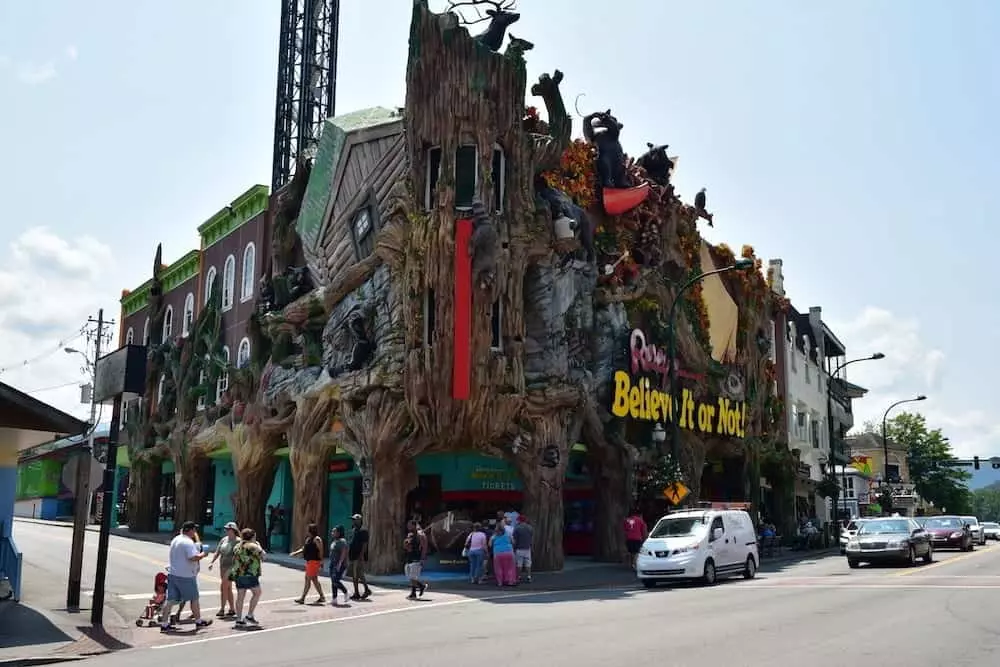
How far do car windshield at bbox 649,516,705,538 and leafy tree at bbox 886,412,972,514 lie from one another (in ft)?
212

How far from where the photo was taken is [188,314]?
44.2 meters

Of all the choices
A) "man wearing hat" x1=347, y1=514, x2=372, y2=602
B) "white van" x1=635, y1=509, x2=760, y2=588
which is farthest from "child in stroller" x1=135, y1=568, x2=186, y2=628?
"white van" x1=635, y1=509, x2=760, y2=588

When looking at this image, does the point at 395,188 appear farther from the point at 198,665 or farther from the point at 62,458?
the point at 62,458

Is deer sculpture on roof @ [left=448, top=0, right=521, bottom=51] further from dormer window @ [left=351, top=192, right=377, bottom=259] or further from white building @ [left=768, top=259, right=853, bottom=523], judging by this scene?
white building @ [left=768, top=259, right=853, bottom=523]

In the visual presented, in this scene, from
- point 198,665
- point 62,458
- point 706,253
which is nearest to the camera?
point 198,665

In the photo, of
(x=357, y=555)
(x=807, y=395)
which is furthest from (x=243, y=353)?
(x=807, y=395)

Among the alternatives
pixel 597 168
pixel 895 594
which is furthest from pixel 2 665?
pixel 597 168

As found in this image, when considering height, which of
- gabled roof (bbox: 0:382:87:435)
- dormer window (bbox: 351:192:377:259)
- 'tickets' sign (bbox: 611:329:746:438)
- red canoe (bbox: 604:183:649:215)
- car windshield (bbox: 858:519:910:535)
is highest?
red canoe (bbox: 604:183:649:215)

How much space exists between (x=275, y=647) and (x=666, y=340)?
2292 centimetres

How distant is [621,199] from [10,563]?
71.7 feet

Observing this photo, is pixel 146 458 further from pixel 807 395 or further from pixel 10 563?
pixel 807 395

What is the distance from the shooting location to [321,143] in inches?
1225

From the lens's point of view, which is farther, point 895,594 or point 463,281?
point 463,281

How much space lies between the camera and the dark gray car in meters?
24.8
